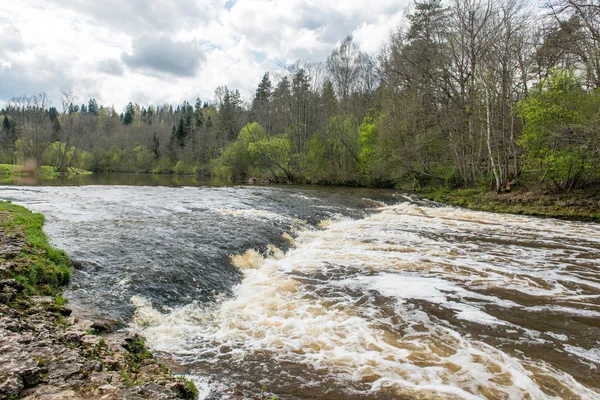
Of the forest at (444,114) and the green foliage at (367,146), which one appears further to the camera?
the green foliage at (367,146)

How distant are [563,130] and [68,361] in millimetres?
21399

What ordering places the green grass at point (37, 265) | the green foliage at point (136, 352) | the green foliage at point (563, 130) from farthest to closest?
the green foliage at point (563, 130)
the green grass at point (37, 265)
the green foliage at point (136, 352)

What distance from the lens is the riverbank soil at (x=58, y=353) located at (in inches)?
116

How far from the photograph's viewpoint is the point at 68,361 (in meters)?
3.39

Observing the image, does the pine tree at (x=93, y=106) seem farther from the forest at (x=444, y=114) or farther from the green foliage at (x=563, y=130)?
the green foliage at (x=563, y=130)

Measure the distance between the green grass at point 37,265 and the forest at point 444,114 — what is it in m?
19.7

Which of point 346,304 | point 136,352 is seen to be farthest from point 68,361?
point 346,304

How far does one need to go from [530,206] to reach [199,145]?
6233cm

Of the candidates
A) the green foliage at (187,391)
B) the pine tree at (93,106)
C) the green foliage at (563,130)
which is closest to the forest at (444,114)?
the green foliage at (563,130)

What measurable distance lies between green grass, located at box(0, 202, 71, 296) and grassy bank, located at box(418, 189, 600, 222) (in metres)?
20.8

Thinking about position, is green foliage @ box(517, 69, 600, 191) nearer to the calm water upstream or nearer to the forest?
the forest

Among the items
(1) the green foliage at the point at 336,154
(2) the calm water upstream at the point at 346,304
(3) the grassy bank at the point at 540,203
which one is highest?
(1) the green foliage at the point at 336,154

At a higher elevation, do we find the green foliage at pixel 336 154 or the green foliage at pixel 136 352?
the green foliage at pixel 336 154

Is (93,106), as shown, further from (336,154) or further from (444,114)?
(444,114)
